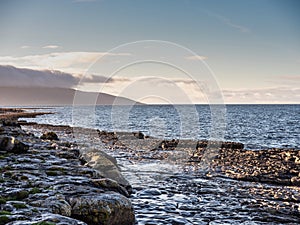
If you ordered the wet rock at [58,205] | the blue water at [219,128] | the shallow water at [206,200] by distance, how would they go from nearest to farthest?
1. the wet rock at [58,205]
2. the shallow water at [206,200]
3. the blue water at [219,128]

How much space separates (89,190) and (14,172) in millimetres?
5223

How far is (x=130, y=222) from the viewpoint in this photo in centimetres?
1185

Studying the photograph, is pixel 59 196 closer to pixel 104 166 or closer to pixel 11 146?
pixel 104 166

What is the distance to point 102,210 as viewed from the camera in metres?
11.1

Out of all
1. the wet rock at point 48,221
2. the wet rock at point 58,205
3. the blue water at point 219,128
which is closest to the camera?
the wet rock at point 48,221

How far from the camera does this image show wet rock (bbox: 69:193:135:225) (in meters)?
10.9

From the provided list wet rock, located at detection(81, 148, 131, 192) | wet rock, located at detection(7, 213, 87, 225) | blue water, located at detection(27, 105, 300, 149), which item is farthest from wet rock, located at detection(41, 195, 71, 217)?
blue water, located at detection(27, 105, 300, 149)

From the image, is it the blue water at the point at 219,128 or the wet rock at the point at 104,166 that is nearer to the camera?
the wet rock at the point at 104,166

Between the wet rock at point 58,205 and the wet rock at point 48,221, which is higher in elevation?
the wet rock at point 48,221

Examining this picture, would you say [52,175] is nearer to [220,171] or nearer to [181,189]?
[181,189]

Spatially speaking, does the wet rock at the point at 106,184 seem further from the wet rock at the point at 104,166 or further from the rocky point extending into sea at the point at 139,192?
the wet rock at the point at 104,166

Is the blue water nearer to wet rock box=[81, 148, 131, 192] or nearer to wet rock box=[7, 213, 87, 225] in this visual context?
wet rock box=[81, 148, 131, 192]

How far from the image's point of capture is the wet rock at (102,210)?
430 inches

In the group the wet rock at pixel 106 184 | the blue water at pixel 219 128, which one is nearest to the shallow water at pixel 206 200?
the wet rock at pixel 106 184
